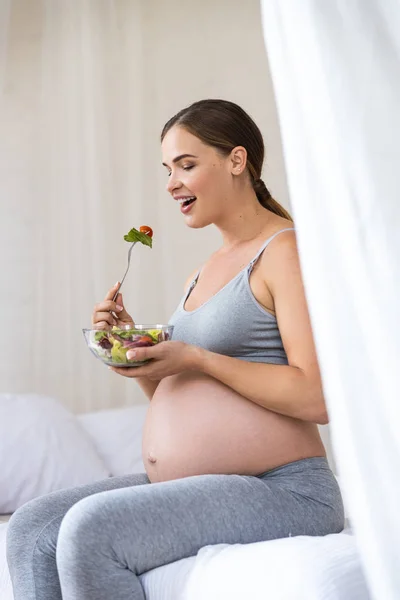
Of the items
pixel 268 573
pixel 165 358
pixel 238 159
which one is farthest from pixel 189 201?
pixel 268 573

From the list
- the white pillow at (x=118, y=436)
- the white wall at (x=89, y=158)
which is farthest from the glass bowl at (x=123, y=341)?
the white wall at (x=89, y=158)

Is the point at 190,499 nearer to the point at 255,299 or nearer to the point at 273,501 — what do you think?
the point at 273,501

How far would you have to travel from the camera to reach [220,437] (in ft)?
4.19

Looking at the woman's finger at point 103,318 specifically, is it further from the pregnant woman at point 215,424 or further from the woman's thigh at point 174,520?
the woman's thigh at point 174,520

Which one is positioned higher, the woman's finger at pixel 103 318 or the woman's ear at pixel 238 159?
the woman's ear at pixel 238 159

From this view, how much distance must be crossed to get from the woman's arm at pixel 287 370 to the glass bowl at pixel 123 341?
0.25 ft

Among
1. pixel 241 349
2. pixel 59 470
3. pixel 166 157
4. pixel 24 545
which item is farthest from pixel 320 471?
pixel 59 470

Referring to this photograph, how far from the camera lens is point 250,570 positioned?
3.27ft

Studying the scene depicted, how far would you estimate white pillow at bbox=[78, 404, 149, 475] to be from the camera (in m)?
2.28

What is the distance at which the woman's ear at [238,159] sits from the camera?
59.1 inches

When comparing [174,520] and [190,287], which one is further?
[190,287]

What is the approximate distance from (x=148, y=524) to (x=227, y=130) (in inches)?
30.8

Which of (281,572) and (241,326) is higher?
(241,326)

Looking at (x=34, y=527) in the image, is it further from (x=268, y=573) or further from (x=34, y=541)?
(x=268, y=573)
